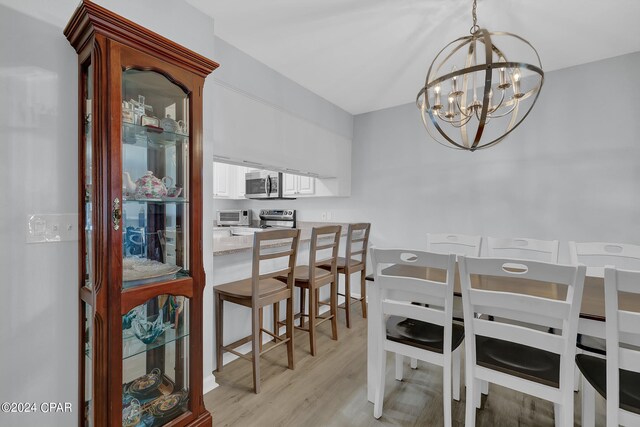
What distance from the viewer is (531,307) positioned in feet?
4.11

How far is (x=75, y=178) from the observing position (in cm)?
143

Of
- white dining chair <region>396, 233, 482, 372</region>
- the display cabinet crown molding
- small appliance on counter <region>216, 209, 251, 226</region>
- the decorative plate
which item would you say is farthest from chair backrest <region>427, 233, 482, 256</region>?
small appliance on counter <region>216, 209, 251, 226</region>

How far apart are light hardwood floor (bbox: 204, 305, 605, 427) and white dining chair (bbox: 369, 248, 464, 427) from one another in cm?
21

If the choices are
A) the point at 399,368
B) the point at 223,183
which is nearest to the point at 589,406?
the point at 399,368

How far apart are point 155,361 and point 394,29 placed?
2595 millimetres

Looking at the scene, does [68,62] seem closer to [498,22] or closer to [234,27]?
[234,27]

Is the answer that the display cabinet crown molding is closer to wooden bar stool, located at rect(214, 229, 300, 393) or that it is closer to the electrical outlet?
the electrical outlet

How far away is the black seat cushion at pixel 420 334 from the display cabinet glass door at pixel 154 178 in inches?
48.1

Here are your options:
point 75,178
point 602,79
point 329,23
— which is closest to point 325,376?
point 75,178

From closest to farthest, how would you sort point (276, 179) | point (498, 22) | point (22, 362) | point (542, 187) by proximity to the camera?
point (22, 362) → point (498, 22) → point (542, 187) → point (276, 179)

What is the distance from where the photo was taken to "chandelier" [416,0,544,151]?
145 centimetres

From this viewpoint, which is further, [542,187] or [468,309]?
[542,187]

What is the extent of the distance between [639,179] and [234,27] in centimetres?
341

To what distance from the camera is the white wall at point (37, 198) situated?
4.11ft
